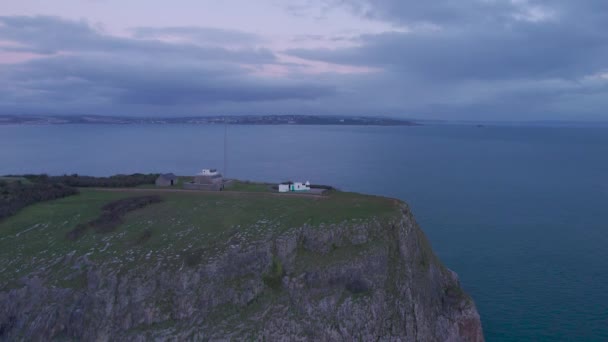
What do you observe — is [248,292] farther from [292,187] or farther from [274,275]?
[292,187]

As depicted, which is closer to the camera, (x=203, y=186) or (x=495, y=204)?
(x=203, y=186)

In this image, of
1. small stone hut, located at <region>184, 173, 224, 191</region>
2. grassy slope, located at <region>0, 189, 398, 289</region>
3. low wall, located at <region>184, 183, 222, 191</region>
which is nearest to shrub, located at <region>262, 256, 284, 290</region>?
grassy slope, located at <region>0, 189, 398, 289</region>

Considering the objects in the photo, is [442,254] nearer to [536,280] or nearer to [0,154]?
[536,280]

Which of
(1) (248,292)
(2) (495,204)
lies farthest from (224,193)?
(2) (495,204)

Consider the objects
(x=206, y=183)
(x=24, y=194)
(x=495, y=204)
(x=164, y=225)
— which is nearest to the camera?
(x=164, y=225)

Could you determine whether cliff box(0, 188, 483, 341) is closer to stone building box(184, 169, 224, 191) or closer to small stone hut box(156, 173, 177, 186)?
stone building box(184, 169, 224, 191)

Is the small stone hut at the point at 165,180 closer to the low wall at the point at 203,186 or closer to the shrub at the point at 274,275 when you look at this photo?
the low wall at the point at 203,186

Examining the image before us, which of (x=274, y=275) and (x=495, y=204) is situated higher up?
(x=274, y=275)
